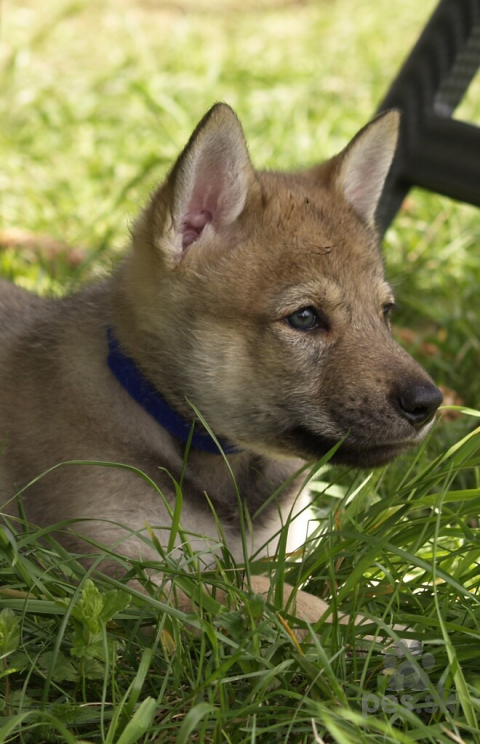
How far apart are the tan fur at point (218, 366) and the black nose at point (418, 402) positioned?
2 cm

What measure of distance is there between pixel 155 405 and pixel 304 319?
49 centimetres

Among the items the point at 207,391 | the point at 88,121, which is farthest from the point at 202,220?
the point at 88,121

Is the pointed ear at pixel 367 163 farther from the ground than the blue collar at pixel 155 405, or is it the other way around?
the pointed ear at pixel 367 163

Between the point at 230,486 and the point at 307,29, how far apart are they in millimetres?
7472

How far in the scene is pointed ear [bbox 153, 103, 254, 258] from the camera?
2.63 m

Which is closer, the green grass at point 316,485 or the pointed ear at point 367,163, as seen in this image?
the green grass at point 316,485

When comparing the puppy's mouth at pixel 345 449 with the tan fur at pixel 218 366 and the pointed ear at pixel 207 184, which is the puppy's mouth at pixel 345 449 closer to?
the tan fur at pixel 218 366

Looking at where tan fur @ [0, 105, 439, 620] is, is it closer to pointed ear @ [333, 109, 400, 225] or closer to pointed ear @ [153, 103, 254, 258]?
pointed ear @ [153, 103, 254, 258]

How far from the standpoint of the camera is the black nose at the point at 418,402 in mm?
2531

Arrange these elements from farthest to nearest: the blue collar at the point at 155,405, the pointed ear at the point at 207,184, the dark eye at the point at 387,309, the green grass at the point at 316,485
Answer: the dark eye at the point at 387,309, the blue collar at the point at 155,405, the pointed ear at the point at 207,184, the green grass at the point at 316,485

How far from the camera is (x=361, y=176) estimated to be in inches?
129

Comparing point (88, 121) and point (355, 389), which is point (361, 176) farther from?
point (88, 121)

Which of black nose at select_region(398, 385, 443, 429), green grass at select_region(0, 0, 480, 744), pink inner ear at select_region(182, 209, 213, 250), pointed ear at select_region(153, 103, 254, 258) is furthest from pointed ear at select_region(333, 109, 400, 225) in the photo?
black nose at select_region(398, 385, 443, 429)

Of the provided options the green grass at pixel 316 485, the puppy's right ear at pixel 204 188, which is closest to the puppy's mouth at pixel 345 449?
the green grass at pixel 316 485
